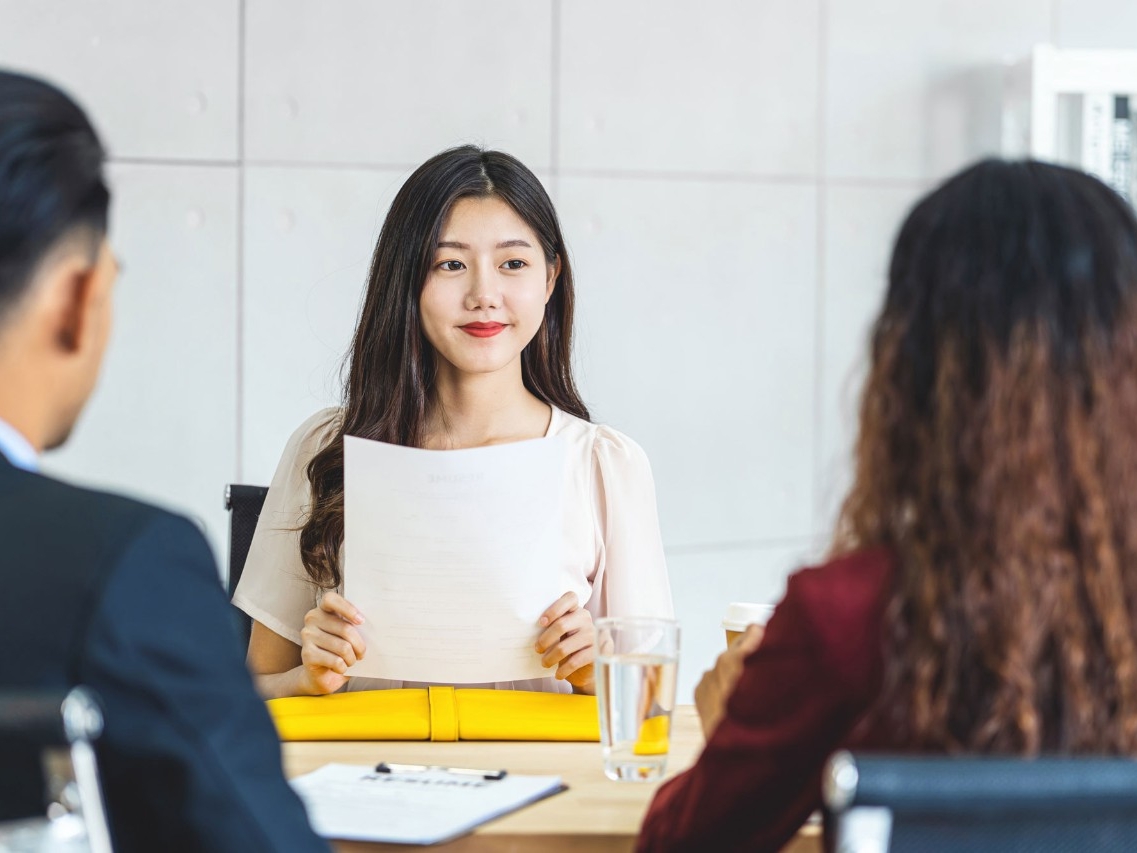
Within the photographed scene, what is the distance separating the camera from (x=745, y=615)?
56.1 inches

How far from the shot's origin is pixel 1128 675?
0.99 meters

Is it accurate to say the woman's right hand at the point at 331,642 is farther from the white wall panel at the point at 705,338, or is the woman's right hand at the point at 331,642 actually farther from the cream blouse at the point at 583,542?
the white wall panel at the point at 705,338

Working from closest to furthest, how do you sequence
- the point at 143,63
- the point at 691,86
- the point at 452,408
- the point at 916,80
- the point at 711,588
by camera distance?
the point at 452,408 → the point at 143,63 → the point at 691,86 → the point at 711,588 → the point at 916,80

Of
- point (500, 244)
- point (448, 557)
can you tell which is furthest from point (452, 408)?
point (448, 557)

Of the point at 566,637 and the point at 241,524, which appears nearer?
the point at 566,637

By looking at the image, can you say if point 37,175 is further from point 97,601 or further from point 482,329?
point 482,329

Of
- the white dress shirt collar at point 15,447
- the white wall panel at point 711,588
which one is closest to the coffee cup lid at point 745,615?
the white dress shirt collar at point 15,447

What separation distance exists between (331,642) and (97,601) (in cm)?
84

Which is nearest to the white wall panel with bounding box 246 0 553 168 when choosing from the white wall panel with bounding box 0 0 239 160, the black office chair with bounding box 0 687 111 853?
the white wall panel with bounding box 0 0 239 160

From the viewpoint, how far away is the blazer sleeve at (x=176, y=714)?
0.86 meters

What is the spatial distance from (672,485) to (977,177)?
9.40 feet

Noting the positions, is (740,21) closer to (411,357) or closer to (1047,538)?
(411,357)

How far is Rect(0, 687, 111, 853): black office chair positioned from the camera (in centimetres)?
80

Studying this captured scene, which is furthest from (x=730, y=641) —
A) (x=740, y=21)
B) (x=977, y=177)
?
(x=740, y=21)
